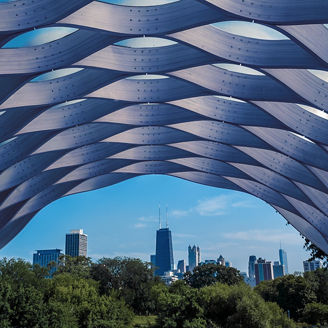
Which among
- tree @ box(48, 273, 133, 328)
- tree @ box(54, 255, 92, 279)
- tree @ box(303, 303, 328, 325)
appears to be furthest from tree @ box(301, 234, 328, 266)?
tree @ box(54, 255, 92, 279)

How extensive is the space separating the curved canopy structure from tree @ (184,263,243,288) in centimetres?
4535

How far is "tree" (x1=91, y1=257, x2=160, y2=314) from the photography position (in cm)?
6362

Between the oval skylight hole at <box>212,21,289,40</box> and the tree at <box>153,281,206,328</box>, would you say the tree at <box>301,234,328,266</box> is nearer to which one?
the tree at <box>153,281,206,328</box>

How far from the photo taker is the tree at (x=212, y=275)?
84188 millimetres

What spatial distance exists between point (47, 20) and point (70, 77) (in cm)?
780

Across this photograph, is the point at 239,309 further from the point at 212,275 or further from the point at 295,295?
the point at 212,275

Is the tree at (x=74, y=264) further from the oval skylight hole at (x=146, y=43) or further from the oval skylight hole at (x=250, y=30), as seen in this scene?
the oval skylight hole at (x=250, y=30)

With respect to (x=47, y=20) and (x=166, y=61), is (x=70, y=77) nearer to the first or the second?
(x=166, y=61)

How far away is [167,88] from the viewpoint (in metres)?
26.2

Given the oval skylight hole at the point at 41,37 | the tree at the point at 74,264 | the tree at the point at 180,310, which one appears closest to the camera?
the oval skylight hole at the point at 41,37

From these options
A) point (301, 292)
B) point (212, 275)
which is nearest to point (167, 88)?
point (301, 292)

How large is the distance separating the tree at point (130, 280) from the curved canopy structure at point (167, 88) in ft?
94.5

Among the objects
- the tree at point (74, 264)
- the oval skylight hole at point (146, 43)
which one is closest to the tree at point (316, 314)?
the oval skylight hole at point (146, 43)

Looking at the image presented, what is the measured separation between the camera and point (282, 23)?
15.6 meters
